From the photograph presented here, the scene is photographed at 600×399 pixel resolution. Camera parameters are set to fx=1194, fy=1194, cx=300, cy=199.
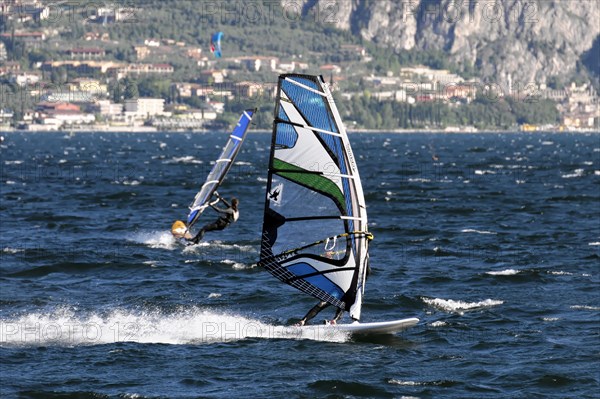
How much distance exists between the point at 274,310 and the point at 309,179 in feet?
24.0

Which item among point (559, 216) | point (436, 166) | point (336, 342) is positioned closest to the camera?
point (336, 342)

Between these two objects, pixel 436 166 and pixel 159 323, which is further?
pixel 436 166

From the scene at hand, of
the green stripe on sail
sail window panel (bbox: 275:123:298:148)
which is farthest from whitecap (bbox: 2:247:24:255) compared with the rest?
sail window panel (bbox: 275:123:298:148)

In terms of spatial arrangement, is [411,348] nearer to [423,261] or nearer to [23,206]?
[423,261]

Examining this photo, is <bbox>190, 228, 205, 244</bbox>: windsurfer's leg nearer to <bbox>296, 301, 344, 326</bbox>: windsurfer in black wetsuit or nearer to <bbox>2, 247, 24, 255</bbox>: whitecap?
<bbox>2, 247, 24, 255</bbox>: whitecap

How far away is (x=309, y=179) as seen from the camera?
21562mm

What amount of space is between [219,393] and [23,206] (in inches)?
1485

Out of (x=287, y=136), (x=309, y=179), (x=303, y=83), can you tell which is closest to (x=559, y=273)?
(x=309, y=179)

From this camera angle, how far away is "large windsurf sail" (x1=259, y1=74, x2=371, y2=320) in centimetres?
2102


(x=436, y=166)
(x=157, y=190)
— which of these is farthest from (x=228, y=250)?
(x=436, y=166)

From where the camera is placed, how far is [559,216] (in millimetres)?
53375

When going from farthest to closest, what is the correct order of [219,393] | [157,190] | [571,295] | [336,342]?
[157,190] < [571,295] < [336,342] < [219,393]

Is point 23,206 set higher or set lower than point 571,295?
lower

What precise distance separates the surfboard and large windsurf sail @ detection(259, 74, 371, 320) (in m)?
1.05
